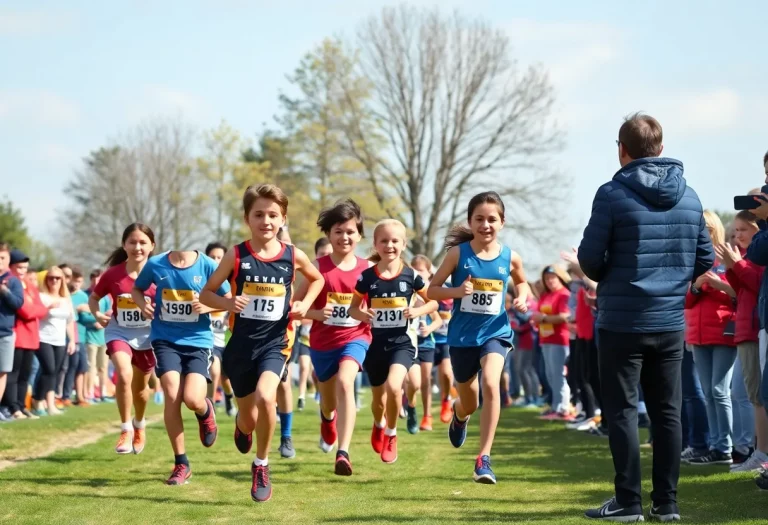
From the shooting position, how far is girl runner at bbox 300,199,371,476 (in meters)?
9.59

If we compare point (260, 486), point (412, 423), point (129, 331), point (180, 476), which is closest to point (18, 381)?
point (412, 423)

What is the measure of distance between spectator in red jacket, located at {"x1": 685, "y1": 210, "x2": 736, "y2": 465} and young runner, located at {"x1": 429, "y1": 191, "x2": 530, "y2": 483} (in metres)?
1.81

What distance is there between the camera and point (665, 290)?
6648mm

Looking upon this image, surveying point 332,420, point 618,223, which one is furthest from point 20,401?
point 618,223

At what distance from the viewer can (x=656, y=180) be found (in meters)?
A: 6.62

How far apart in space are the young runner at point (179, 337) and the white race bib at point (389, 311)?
1475 mm

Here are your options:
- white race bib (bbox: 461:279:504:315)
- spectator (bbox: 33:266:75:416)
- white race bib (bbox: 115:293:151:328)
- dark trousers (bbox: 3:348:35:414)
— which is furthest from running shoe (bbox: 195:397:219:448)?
spectator (bbox: 33:266:75:416)

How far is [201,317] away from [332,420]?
1.95 meters

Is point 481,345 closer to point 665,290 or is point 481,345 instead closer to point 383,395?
point 383,395

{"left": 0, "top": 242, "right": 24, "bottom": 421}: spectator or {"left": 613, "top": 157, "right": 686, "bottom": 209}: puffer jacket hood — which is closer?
{"left": 613, "top": 157, "right": 686, "bottom": 209}: puffer jacket hood

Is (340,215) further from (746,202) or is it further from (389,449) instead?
(746,202)

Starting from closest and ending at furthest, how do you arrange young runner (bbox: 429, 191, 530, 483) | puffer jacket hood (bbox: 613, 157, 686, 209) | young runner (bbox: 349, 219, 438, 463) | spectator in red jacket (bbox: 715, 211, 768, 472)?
1. puffer jacket hood (bbox: 613, 157, 686, 209)
2. young runner (bbox: 429, 191, 530, 483)
3. spectator in red jacket (bbox: 715, 211, 768, 472)
4. young runner (bbox: 349, 219, 438, 463)

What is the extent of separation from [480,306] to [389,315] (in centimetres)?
131

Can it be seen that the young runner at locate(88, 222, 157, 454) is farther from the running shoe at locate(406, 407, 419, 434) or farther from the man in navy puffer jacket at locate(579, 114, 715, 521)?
the man in navy puffer jacket at locate(579, 114, 715, 521)
